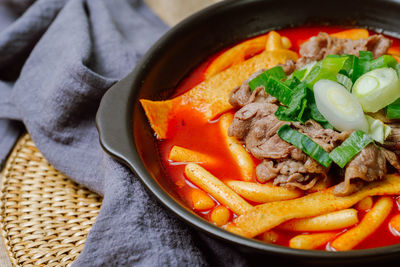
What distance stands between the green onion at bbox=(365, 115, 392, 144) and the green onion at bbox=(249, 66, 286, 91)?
2.16ft

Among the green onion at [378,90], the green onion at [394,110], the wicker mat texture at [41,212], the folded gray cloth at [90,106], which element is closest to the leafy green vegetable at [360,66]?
the green onion at [378,90]

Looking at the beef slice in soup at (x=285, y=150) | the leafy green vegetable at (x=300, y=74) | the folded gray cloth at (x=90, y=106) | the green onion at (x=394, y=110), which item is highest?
the green onion at (x=394, y=110)

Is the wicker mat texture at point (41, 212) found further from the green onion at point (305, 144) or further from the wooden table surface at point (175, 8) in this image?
the wooden table surface at point (175, 8)

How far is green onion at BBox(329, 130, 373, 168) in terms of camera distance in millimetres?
2408

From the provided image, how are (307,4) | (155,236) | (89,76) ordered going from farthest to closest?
1. (307,4)
2. (89,76)
3. (155,236)

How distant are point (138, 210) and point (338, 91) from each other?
126 centimetres

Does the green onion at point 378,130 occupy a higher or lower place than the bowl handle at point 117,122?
higher

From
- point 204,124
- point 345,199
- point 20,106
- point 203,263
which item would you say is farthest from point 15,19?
point 345,199

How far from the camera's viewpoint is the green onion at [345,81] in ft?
8.94

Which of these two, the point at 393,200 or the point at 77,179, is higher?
the point at 393,200

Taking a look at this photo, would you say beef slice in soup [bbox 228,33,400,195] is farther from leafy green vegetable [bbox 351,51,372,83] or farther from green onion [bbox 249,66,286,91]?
leafy green vegetable [bbox 351,51,372,83]

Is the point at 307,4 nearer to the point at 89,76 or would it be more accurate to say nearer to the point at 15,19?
the point at 89,76

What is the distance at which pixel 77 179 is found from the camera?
2.99 m

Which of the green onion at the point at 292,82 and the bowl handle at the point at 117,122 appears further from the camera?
the green onion at the point at 292,82
